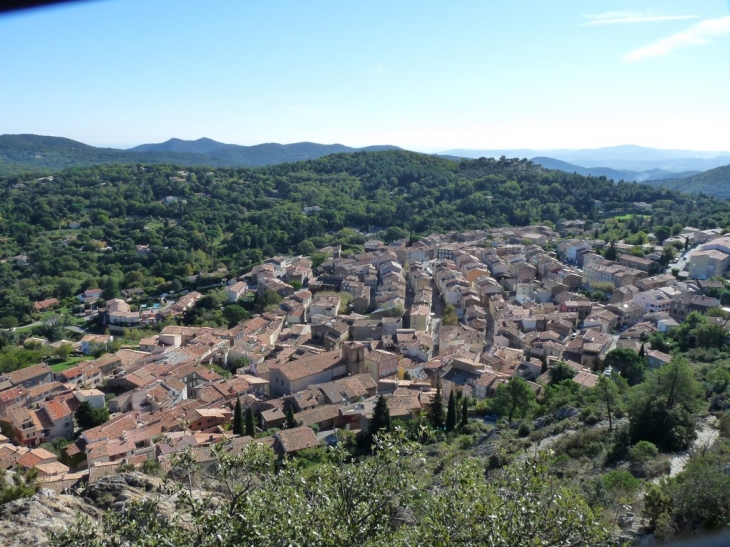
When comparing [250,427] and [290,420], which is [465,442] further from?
[250,427]

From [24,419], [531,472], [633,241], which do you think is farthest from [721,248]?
[24,419]

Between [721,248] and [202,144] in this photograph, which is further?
[202,144]

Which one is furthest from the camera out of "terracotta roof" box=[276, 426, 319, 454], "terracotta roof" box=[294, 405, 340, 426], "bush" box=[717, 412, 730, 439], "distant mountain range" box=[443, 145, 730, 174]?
"distant mountain range" box=[443, 145, 730, 174]

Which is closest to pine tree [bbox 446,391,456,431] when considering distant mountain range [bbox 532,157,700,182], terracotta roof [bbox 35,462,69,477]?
terracotta roof [bbox 35,462,69,477]

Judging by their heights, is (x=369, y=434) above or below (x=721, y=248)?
below

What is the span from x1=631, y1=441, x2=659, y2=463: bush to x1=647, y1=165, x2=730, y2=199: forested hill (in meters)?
60.1

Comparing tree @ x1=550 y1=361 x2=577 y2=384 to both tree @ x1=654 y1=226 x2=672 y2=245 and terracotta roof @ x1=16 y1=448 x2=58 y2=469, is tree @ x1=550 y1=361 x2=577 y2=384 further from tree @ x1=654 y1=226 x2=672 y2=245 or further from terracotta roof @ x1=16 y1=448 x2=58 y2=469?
tree @ x1=654 y1=226 x2=672 y2=245

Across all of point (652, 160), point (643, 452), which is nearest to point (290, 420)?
point (643, 452)

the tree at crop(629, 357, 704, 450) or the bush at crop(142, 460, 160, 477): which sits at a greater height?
the tree at crop(629, 357, 704, 450)

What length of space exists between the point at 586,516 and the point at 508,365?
13.6 m

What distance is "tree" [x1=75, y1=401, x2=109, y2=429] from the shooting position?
46.6 feet

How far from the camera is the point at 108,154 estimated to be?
88812mm

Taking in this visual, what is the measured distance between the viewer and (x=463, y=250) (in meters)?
31.0

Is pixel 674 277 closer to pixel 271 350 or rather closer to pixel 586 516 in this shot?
pixel 271 350
